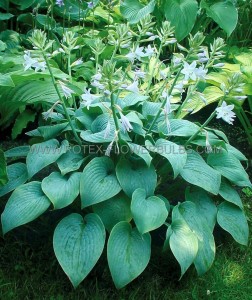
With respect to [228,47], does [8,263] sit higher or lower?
lower

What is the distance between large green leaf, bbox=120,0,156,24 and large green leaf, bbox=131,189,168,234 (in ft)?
6.62

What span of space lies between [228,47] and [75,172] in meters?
2.39

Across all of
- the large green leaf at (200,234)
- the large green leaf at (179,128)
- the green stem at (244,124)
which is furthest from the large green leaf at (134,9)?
the large green leaf at (200,234)

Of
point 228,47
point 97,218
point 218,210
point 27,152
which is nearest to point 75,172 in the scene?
point 97,218

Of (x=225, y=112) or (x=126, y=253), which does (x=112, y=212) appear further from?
(x=225, y=112)

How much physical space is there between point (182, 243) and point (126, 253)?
0.29 meters

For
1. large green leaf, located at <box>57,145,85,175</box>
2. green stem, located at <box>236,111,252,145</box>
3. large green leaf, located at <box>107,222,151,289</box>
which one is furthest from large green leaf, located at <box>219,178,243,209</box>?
green stem, located at <box>236,111,252,145</box>

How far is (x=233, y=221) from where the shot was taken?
9.37ft

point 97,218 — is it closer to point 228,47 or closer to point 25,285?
point 25,285

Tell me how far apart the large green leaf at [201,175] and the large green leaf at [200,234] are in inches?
5.1

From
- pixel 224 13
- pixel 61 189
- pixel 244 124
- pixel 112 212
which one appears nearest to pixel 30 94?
pixel 61 189

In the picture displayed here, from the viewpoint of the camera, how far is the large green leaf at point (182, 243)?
2.47 metres

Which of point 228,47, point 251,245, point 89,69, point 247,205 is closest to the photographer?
point 251,245

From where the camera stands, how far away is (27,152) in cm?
302
